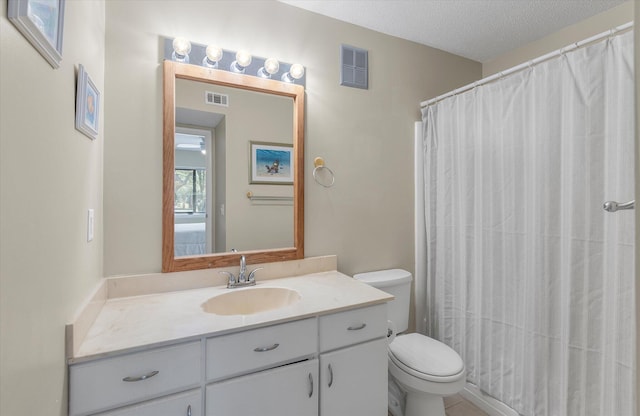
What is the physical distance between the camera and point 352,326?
136 cm

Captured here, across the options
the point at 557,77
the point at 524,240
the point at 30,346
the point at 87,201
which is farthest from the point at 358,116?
the point at 30,346

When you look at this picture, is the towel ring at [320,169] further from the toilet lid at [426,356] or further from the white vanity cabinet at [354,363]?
the toilet lid at [426,356]

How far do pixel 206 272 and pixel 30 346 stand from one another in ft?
2.99

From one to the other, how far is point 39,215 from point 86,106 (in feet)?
1.71

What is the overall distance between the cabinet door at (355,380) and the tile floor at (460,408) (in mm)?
715

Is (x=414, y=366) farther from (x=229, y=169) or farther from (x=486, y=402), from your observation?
(x=229, y=169)

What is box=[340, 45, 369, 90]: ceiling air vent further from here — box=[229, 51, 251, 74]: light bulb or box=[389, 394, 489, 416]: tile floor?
box=[389, 394, 489, 416]: tile floor

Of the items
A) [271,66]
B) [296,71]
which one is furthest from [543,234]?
[271,66]

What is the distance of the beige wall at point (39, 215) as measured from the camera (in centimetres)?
57

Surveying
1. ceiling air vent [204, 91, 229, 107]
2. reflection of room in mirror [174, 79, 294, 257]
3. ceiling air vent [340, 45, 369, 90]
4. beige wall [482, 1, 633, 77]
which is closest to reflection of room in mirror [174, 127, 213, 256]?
reflection of room in mirror [174, 79, 294, 257]

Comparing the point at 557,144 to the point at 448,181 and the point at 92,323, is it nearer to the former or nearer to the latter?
the point at 448,181

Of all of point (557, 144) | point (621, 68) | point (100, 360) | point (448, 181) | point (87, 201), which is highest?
point (621, 68)

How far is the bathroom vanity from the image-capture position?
0.98 meters

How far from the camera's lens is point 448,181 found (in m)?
2.04
